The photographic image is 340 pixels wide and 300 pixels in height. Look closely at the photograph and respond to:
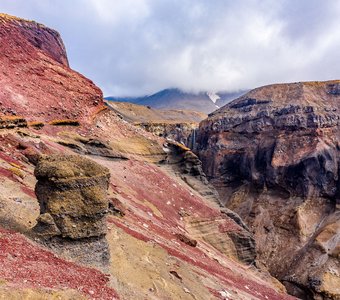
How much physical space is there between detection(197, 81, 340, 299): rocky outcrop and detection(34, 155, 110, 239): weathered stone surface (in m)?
48.3

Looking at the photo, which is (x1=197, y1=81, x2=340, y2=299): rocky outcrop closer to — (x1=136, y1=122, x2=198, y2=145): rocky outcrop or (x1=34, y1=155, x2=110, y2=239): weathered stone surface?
(x1=136, y1=122, x2=198, y2=145): rocky outcrop

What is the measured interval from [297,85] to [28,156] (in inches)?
3458

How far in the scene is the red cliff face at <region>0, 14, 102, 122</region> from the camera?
3819 centimetres

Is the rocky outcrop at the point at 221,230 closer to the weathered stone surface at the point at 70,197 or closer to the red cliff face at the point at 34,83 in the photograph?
the red cliff face at the point at 34,83

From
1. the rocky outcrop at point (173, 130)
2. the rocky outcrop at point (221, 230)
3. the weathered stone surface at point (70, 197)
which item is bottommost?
the rocky outcrop at point (221, 230)

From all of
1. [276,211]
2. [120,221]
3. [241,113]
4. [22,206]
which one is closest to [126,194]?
[120,221]

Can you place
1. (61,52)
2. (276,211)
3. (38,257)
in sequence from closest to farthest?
1. (38,257)
2. (61,52)
3. (276,211)

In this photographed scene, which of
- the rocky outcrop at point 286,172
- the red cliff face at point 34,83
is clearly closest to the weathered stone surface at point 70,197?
the red cliff face at point 34,83

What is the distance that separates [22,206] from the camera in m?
16.8

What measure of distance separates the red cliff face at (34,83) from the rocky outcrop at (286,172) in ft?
144

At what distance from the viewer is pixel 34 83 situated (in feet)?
138

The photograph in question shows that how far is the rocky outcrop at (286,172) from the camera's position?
61969mm

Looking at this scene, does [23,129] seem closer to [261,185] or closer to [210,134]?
[261,185]

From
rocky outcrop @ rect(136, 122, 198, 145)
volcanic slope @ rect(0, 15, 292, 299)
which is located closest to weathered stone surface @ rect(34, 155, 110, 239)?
volcanic slope @ rect(0, 15, 292, 299)
